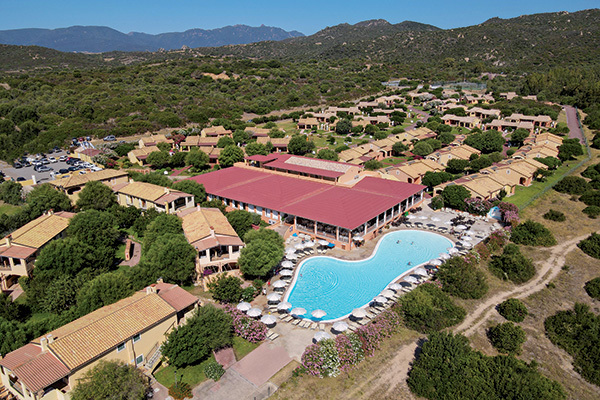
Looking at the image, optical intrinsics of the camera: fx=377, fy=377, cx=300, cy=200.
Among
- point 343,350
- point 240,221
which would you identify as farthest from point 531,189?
point 343,350

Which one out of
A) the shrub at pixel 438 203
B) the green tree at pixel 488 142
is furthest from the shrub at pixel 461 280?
the green tree at pixel 488 142

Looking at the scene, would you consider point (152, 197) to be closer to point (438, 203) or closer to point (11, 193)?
point (11, 193)

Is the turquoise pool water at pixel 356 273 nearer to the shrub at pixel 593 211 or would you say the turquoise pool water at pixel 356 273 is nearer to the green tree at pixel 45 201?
the shrub at pixel 593 211

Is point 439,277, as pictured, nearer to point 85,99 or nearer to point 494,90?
point 85,99

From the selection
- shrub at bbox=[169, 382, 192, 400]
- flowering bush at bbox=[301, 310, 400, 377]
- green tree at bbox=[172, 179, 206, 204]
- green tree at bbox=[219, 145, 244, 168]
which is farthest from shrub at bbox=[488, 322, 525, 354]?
green tree at bbox=[219, 145, 244, 168]

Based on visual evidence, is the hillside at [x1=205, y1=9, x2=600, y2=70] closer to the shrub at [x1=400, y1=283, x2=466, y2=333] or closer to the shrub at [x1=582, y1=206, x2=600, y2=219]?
the shrub at [x1=582, y1=206, x2=600, y2=219]
